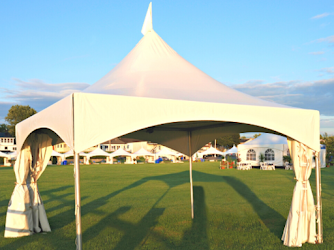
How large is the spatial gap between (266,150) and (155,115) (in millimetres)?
23554

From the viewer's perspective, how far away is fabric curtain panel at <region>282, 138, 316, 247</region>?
18.3ft

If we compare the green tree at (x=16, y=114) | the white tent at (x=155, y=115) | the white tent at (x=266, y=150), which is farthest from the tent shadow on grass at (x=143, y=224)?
the green tree at (x=16, y=114)

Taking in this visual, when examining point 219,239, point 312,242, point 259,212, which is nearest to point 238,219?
point 259,212

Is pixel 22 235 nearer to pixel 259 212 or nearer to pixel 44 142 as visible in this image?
pixel 44 142

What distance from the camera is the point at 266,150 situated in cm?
2625

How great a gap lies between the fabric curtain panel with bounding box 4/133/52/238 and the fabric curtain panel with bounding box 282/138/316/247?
506cm

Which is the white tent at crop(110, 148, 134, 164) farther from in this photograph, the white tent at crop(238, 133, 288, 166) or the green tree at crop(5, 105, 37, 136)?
the green tree at crop(5, 105, 37, 136)

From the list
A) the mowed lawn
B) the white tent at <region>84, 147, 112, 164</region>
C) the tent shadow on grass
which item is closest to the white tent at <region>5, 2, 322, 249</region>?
the mowed lawn

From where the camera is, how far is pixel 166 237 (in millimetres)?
6336

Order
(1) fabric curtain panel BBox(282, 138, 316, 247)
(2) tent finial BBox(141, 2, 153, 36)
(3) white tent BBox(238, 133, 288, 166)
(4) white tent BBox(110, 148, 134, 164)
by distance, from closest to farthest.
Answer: (1) fabric curtain panel BBox(282, 138, 316, 247) < (2) tent finial BBox(141, 2, 153, 36) < (3) white tent BBox(238, 133, 288, 166) < (4) white tent BBox(110, 148, 134, 164)

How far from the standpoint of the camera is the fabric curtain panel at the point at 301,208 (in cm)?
557

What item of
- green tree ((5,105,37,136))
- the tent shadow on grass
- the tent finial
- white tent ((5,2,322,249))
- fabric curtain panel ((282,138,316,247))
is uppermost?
green tree ((5,105,37,136))

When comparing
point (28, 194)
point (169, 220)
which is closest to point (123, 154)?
point (169, 220)

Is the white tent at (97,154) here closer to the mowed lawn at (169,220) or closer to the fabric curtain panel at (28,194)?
the mowed lawn at (169,220)
